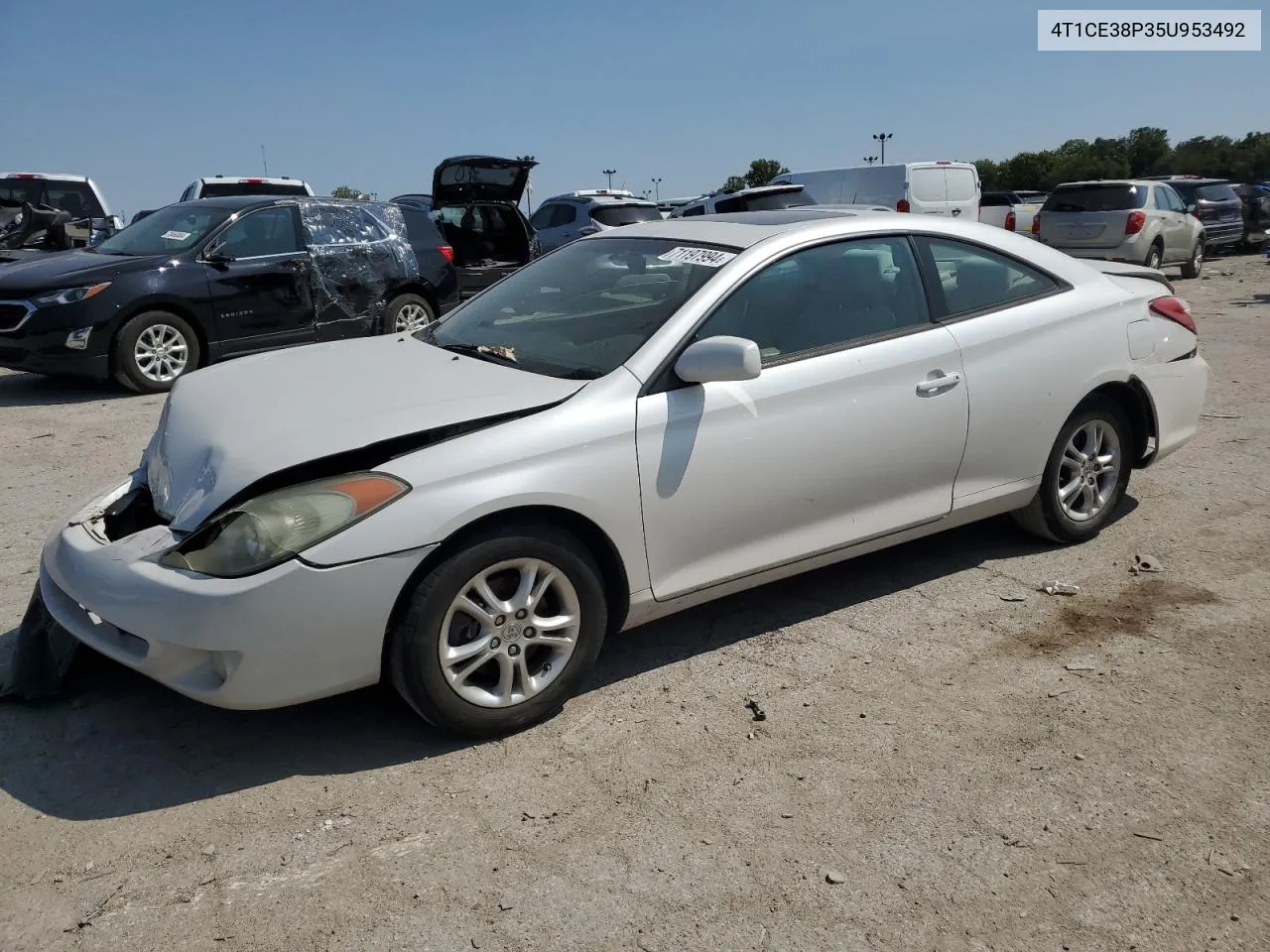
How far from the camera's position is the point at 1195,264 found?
731 inches

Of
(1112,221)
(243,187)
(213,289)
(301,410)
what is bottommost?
(301,410)

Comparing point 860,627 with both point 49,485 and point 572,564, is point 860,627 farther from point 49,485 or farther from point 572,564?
point 49,485

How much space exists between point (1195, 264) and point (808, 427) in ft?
58.1

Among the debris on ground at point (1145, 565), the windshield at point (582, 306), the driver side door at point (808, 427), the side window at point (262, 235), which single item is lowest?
the debris on ground at point (1145, 565)

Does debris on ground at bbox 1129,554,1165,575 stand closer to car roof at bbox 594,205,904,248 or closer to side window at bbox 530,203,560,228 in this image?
car roof at bbox 594,205,904,248

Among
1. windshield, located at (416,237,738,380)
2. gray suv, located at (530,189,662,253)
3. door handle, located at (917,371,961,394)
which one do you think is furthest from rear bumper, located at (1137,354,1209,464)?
gray suv, located at (530,189,662,253)

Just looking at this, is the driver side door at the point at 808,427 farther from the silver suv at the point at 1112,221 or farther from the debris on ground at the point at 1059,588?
the silver suv at the point at 1112,221

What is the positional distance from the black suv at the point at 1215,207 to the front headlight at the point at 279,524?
21749 mm

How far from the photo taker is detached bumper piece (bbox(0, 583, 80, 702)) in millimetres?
3477

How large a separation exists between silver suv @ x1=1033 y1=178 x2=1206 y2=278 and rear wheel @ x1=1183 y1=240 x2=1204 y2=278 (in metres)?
1.00

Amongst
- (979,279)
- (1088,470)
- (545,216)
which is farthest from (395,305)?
(545,216)

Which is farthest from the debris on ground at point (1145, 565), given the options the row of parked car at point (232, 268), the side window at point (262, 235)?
the side window at point (262, 235)

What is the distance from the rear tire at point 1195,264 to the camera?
18391mm

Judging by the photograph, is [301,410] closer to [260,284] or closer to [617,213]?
[260,284]
